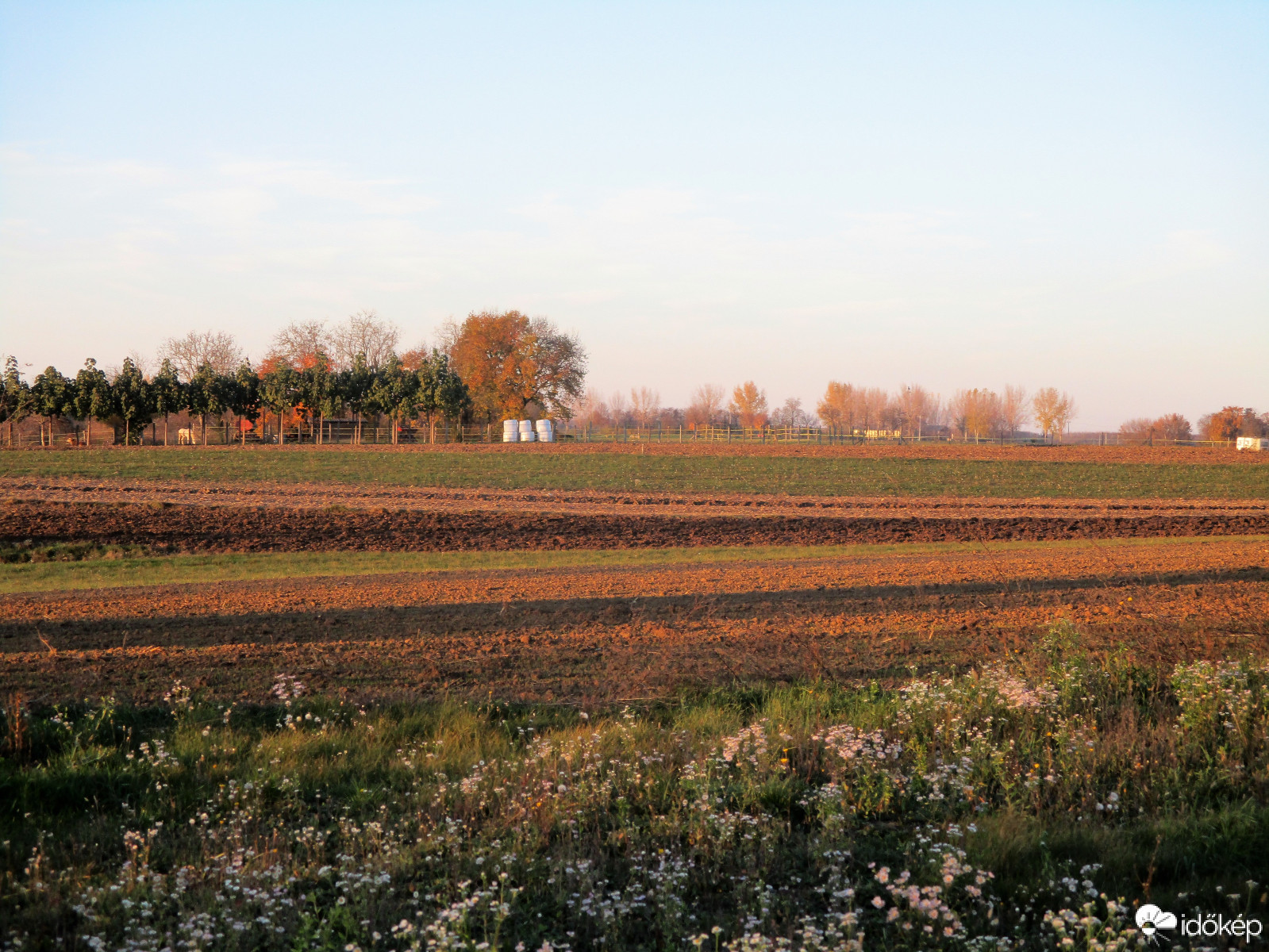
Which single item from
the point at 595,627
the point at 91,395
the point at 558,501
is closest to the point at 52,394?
the point at 91,395

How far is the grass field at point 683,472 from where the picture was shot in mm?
39531

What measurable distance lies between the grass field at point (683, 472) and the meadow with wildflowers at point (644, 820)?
3017cm

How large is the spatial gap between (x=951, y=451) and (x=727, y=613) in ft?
186

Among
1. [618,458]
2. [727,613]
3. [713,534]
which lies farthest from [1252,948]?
[618,458]

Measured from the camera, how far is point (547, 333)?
100000 millimetres

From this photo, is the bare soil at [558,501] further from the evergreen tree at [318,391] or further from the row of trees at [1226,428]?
the row of trees at [1226,428]

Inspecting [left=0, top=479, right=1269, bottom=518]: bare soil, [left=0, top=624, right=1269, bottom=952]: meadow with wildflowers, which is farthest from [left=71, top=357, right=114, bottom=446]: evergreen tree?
[left=0, top=624, right=1269, bottom=952]: meadow with wildflowers

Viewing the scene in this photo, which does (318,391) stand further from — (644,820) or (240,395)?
(644,820)

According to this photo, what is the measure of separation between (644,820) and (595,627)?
6251 mm

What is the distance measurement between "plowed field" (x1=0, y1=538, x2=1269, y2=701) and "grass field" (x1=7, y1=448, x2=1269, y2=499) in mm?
21721

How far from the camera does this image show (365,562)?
17578mm

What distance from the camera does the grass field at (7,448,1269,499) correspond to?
130ft

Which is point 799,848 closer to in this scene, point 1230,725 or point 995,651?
point 1230,725

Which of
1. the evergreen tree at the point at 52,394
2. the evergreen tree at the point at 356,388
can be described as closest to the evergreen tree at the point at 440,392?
the evergreen tree at the point at 356,388
